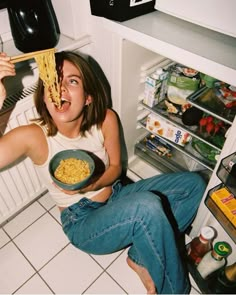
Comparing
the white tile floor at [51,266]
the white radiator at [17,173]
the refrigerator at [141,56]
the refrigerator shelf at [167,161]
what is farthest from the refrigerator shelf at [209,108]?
the white tile floor at [51,266]

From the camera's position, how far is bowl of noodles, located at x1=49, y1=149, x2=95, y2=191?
3.86 feet

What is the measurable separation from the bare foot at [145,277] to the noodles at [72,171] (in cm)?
68

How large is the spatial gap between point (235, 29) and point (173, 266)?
3.50ft

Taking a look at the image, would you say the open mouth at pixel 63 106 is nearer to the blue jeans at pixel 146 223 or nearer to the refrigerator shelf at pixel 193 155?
the blue jeans at pixel 146 223

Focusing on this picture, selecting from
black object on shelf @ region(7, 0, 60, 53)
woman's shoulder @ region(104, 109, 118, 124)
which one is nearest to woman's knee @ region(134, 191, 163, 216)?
woman's shoulder @ region(104, 109, 118, 124)

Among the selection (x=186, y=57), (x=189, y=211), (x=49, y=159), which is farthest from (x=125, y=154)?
(x=186, y=57)

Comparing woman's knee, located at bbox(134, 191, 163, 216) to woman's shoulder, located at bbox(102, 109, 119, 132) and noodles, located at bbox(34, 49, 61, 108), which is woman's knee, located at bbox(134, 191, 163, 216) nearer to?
woman's shoulder, located at bbox(102, 109, 119, 132)

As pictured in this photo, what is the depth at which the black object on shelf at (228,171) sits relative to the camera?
3.54 feet

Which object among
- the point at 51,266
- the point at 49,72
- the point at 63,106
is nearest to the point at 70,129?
the point at 63,106

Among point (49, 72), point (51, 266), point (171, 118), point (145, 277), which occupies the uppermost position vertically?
point (49, 72)

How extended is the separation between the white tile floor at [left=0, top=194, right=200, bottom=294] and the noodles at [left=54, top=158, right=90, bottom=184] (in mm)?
752

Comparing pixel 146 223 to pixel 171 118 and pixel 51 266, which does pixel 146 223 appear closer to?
pixel 171 118

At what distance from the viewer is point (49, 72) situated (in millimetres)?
1024

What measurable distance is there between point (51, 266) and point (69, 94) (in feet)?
3.58
